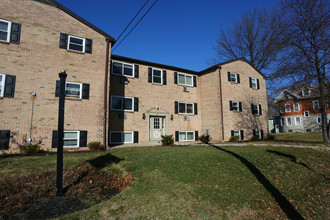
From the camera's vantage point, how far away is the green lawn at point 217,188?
3980 mm

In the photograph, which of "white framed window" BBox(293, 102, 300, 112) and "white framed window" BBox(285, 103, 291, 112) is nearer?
"white framed window" BBox(293, 102, 300, 112)

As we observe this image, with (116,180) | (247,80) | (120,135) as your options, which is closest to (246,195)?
(116,180)

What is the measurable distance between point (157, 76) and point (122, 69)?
3109mm

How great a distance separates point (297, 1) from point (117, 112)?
1493cm

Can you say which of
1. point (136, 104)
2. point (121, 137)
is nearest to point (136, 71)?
point (136, 104)

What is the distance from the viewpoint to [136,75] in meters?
14.7

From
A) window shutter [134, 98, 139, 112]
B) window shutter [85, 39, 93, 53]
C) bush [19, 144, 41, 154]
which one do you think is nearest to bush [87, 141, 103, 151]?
bush [19, 144, 41, 154]

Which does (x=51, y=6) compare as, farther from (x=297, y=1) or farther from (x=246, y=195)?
(x=297, y=1)

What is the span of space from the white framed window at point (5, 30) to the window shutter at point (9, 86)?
6.79 ft

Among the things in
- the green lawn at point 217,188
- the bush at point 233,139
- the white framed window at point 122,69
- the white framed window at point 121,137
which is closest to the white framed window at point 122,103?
the white framed window at point 121,137

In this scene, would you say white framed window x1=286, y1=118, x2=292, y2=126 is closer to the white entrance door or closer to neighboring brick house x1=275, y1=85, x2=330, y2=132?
neighboring brick house x1=275, y1=85, x2=330, y2=132

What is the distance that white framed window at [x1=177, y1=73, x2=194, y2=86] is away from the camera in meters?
17.2

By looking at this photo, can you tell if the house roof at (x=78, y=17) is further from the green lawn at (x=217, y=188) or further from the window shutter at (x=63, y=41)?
the green lawn at (x=217, y=188)

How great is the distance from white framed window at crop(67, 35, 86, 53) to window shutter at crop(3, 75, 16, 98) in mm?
3428
